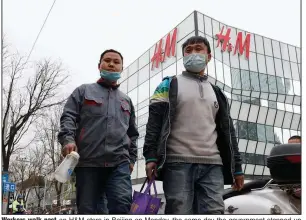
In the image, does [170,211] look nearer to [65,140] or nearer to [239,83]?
[65,140]

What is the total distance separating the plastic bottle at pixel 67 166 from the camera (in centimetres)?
271

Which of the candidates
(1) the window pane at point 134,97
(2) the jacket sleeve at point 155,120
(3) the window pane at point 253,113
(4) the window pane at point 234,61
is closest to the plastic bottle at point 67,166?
(2) the jacket sleeve at point 155,120

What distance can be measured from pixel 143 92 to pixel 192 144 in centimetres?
2617

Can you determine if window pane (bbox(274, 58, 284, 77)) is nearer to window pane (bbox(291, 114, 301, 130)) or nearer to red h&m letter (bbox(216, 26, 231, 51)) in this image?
window pane (bbox(291, 114, 301, 130))

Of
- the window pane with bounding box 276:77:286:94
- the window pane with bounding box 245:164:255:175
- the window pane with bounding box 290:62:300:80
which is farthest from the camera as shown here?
the window pane with bounding box 290:62:300:80

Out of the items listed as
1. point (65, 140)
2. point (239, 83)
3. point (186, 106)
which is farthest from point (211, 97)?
point (239, 83)

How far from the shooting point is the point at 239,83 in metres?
24.3

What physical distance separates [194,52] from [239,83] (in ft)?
71.9

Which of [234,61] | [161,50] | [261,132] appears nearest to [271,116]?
[261,132]

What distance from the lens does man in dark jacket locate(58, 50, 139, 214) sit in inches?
113

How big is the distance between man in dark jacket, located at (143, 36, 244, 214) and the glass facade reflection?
1967 cm

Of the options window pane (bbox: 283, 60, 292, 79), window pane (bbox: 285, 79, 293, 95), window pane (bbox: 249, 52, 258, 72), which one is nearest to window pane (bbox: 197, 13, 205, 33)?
window pane (bbox: 249, 52, 258, 72)

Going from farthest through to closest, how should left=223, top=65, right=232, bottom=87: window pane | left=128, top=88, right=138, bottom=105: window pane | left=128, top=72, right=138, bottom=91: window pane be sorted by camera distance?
left=128, top=72, right=138, bottom=91: window pane, left=128, top=88, right=138, bottom=105: window pane, left=223, top=65, right=232, bottom=87: window pane

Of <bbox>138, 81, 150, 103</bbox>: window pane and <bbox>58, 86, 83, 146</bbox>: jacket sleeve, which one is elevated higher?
<bbox>138, 81, 150, 103</bbox>: window pane
